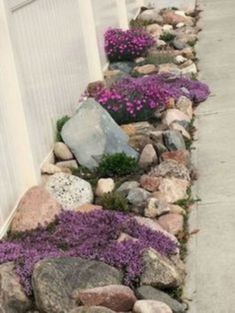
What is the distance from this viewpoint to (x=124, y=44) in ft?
38.0

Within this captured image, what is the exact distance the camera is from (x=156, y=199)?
6152 mm

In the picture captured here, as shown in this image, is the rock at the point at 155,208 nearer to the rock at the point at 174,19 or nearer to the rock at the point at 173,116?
the rock at the point at 173,116

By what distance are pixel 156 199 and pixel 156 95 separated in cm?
279

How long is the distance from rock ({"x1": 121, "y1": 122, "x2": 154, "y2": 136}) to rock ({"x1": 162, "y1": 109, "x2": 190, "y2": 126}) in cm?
19

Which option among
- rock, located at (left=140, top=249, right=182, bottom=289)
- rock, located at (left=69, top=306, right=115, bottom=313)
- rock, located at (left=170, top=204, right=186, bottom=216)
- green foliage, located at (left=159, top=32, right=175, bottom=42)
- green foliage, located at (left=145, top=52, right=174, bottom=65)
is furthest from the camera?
green foliage, located at (left=159, top=32, right=175, bottom=42)

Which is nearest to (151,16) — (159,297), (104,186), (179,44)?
(179,44)

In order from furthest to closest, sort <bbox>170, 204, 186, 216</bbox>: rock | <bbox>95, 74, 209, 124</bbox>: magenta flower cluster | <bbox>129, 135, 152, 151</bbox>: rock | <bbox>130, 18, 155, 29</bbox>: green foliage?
<bbox>130, 18, 155, 29</bbox>: green foliage < <bbox>95, 74, 209, 124</bbox>: magenta flower cluster < <bbox>129, 135, 152, 151</bbox>: rock < <bbox>170, 204, 186, 216</bbox>: rock

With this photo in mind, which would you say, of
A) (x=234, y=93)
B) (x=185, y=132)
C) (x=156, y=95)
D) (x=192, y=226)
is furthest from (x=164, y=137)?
(x=234, y=93)

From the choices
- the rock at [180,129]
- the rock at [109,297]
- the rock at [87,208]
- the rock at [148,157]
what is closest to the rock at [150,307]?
the rock at [109,297]

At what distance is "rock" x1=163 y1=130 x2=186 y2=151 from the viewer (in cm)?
748

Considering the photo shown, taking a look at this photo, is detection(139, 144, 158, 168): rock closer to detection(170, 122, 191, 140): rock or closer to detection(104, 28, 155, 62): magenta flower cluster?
detection(170, 122, 191, 140): rock

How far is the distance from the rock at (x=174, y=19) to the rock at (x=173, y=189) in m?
8.39

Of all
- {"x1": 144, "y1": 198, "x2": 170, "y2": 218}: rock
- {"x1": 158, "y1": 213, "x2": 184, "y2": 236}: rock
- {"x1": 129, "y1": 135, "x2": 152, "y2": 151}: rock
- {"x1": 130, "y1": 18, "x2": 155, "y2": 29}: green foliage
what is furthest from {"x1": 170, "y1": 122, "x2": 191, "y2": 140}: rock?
{"x1": 130, "y1": 18, "x2": 155, "y2": 29}: green foliage

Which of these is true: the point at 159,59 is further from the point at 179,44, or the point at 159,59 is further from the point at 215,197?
the point at 215,197
